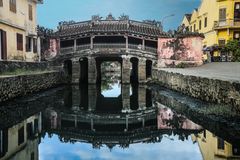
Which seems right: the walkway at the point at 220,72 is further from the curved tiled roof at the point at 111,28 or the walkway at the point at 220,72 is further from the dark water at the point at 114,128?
the curved tiled roof at the point at 111,28

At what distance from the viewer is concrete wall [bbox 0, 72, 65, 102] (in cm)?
1921

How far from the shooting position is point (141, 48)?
44.8 meters

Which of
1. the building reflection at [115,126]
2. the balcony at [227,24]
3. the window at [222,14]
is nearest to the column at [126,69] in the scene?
the balcony at [227,24]

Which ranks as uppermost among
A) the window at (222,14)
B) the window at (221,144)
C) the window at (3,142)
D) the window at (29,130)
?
the window at (222,14)

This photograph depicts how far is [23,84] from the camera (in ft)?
77.4

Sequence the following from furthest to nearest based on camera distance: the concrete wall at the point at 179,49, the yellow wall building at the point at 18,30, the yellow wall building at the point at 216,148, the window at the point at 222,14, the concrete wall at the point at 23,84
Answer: the window at the point at 222,14 → the concrete wall at the point at 179,49 → the yellow wall building at the point at 18,30 → the concrete wall at the point at 23,84 → the yellow wall building at the point at 216,148

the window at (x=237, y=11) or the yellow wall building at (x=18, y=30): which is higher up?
the window at (x=237, y=11)

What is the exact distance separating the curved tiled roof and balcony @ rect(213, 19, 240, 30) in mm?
7748

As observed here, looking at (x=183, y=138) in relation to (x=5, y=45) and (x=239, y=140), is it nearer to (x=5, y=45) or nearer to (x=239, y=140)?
(x=239, y=140)

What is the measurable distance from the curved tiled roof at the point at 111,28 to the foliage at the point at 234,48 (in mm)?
7379

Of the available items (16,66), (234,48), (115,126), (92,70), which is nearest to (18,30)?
(16,66)

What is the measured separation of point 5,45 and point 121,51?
16151 mm

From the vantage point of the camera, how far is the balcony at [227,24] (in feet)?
158

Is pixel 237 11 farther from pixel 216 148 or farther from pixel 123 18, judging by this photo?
pixel 216 148
